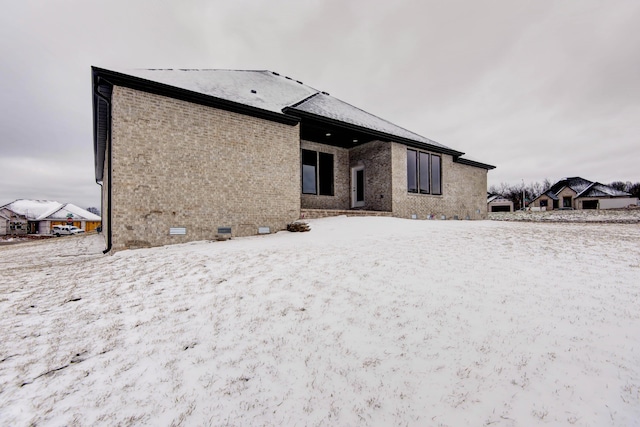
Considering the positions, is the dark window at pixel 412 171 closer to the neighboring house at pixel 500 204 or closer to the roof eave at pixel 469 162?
the roof eave at pixel 469 162

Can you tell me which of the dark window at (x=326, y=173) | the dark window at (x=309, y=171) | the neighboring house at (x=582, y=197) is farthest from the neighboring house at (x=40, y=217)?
the neighboring house at (x=582, y=197)

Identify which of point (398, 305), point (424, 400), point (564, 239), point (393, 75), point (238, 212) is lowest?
point (424, 400)

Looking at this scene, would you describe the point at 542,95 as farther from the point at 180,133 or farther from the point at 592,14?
the point at 180,133

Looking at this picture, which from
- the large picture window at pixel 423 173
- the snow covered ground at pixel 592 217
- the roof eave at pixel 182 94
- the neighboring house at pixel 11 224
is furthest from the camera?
the neighboring house at pixel 11 224

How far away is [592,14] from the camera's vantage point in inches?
421

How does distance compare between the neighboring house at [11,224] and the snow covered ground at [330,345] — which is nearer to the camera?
the snow covered ground at [330,345]

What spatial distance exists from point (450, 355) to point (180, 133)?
884 cm

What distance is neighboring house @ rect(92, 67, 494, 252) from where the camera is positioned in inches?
290

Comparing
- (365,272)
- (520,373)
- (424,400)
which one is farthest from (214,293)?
Answer: (520,373)

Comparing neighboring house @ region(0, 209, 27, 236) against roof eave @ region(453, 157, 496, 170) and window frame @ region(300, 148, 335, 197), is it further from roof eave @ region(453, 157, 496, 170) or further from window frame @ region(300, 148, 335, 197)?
roof eave @ region(453, 157, 496, 170)

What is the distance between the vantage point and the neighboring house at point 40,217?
4375 centimetres

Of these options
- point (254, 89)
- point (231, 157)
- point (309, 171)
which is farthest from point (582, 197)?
point (231, 157)

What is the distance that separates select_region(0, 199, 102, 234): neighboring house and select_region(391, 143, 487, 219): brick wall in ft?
193

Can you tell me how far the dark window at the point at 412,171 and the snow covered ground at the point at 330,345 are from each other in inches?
364
